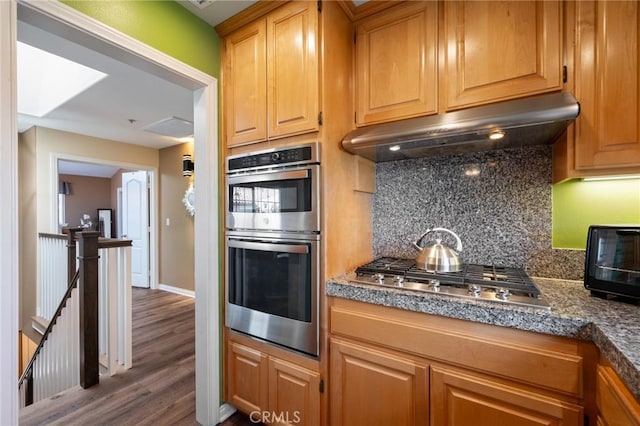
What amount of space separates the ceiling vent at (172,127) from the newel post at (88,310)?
1.94 m

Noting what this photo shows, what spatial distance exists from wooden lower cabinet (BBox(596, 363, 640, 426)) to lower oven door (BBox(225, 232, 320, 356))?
3.37 feet

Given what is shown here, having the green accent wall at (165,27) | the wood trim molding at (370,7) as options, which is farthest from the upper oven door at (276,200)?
the wood trim molding at (370,7)

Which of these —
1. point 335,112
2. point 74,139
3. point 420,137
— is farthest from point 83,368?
point 74,139

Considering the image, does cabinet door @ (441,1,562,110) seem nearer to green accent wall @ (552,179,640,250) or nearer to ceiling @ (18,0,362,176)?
green accent wall @ (552,179,640,250)

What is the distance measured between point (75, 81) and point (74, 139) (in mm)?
1755

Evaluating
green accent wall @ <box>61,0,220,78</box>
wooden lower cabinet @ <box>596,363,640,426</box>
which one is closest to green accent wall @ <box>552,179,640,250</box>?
wooden lower cabinet @ <box>596,363,640,426</box>

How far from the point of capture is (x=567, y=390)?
94 cm

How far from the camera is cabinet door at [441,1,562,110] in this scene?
1.21 metres

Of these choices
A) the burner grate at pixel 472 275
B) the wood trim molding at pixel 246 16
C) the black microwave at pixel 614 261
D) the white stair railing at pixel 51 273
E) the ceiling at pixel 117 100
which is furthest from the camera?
the white stair railing at pixel 51 273

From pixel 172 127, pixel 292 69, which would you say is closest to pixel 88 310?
pixel 292 69

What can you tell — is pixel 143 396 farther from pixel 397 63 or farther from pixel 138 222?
pixel 138 222

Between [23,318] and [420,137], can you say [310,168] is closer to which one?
[420,137]

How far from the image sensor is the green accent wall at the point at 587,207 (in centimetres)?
133

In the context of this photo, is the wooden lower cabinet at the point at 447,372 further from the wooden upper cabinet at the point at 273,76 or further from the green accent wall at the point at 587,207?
the wooden upper cabinet at the point at 273,76
